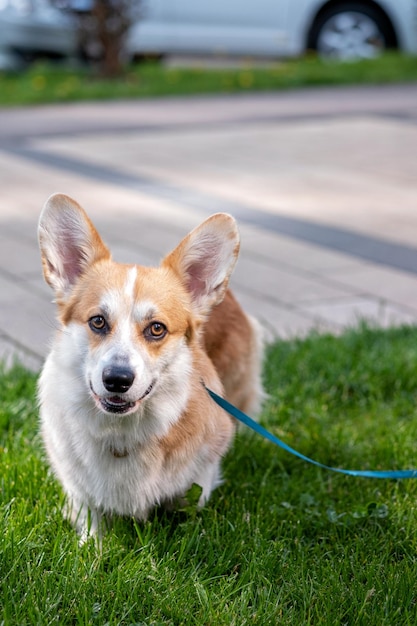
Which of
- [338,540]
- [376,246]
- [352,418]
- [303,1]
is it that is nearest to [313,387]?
[352,418]

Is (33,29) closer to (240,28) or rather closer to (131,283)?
(240,28)

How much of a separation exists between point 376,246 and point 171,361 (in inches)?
148

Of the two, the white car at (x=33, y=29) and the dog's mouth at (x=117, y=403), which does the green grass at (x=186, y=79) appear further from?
the dog's mouth at (x=117, y=403)

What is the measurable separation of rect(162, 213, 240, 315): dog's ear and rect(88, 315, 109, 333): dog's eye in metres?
0.38

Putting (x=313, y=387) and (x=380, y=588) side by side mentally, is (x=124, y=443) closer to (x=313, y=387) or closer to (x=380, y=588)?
(x=380, y=588)

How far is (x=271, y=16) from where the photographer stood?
14656 mm

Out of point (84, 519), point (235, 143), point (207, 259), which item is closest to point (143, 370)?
point (207, 259)

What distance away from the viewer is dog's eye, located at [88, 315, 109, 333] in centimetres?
275

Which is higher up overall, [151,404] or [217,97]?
[151,404]

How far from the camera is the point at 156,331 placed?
2.79 metres

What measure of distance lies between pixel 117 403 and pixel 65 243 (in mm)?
629

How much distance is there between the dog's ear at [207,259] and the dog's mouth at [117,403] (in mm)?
475

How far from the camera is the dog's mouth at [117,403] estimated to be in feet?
8.68

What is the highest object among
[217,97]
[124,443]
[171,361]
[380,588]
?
[171,361]
